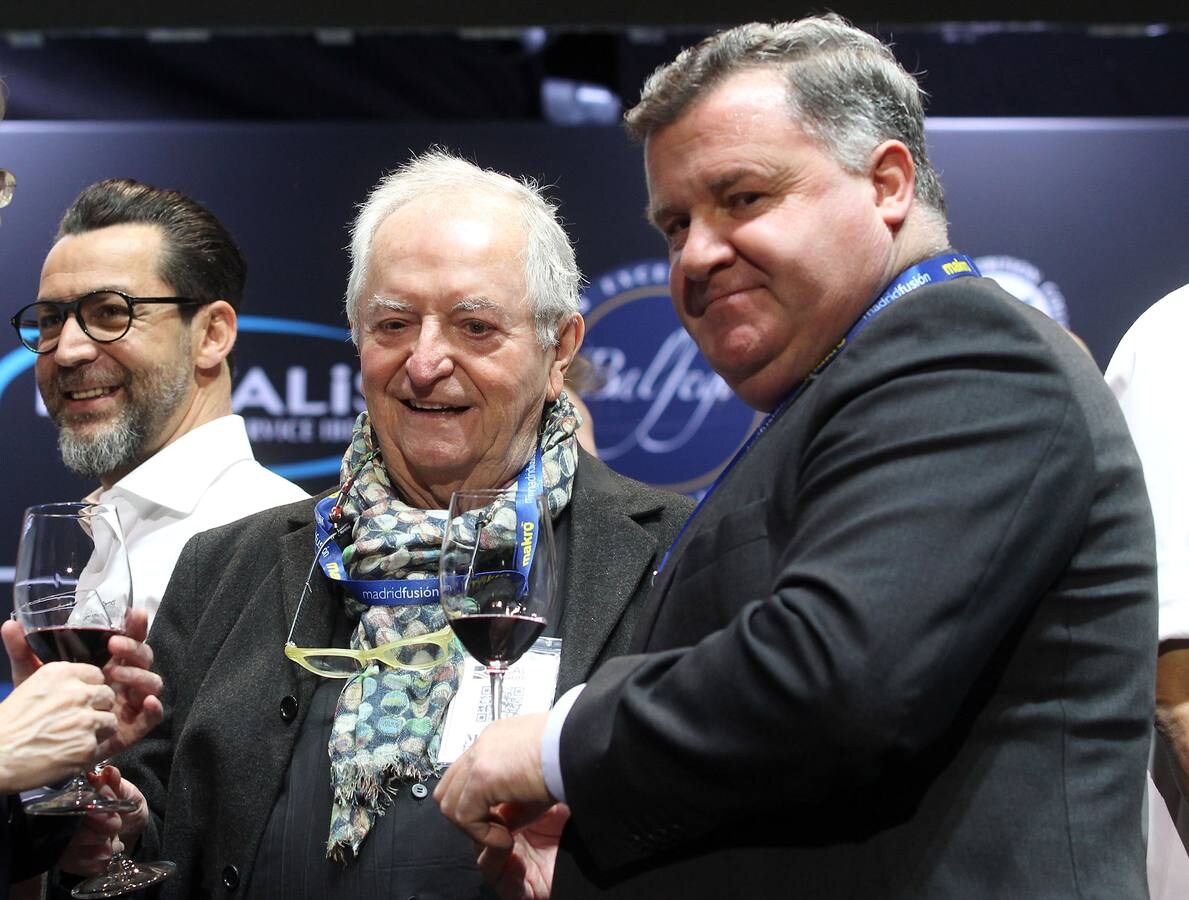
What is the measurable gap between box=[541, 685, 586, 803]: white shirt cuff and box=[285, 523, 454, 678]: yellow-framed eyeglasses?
78 centimetres

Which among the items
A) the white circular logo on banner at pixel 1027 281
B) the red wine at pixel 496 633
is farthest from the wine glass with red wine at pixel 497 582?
the white circular logo on banner at pixel 1027 281

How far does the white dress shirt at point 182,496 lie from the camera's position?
126 inches

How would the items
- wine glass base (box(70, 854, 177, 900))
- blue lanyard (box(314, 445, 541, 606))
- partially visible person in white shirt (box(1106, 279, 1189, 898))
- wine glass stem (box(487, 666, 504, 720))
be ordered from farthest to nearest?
blue lanyard (box(314, 445, 541, 606)) < wine glass base (box(70, 854, 177, 900)) < partially visible person in white shirt (box(1106, 279, 1189, 898)) < wine glass stem (box(487, 666, 504, 720))

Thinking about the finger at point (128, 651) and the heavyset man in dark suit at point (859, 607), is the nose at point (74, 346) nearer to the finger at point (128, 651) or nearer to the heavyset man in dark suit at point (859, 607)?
the finger at point (128, 651)

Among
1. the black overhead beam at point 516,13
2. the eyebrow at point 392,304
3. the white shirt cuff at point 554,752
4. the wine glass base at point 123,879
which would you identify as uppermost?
the black overhead beam at point 516,13

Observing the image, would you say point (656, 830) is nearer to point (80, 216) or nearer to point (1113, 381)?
point (1113, 381)

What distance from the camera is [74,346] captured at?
3486mm

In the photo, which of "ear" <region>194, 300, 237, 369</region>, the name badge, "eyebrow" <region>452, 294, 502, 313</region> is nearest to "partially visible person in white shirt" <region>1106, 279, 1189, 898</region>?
the name badge

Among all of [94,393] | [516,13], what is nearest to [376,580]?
[94,393]

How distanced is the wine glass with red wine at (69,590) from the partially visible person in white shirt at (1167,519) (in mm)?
1553

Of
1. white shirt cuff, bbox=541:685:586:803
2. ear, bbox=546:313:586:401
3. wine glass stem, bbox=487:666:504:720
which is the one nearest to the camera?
white shirt cuff, bbox=541:685:586:803

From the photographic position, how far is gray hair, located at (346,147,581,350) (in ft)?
8.56

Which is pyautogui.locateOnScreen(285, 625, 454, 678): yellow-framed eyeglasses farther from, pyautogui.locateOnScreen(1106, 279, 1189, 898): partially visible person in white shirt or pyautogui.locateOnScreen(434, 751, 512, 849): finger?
pyautogui.locateOnScreen(1106, 279, 1189, 898): partially visible person in white shirt

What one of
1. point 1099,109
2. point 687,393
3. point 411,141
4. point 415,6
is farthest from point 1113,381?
point 1099,109
